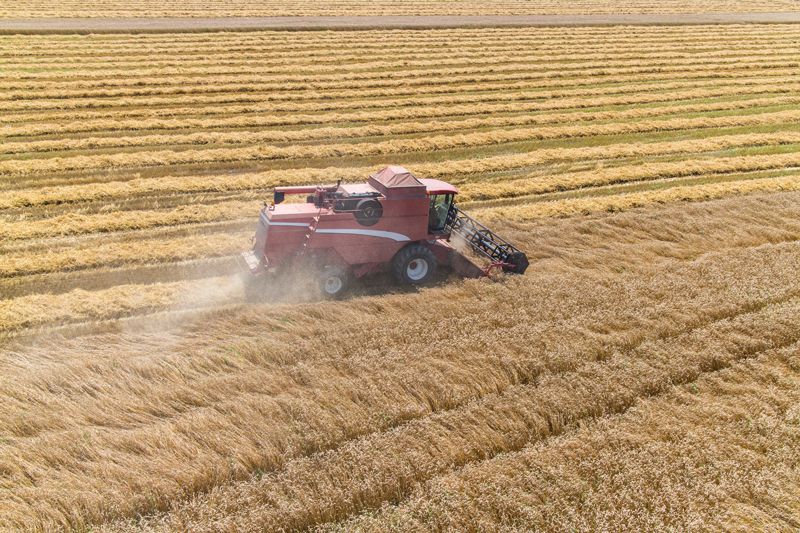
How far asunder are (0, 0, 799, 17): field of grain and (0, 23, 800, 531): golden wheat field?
63.1ft

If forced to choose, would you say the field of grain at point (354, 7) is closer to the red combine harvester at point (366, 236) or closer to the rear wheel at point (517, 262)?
the red combine harvester at point (366, 236)

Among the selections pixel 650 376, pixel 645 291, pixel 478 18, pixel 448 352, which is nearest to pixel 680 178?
pixel 645 291

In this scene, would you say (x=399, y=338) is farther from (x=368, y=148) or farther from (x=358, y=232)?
(x=368, y=148)

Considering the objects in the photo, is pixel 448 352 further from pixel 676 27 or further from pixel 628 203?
pixel 676 27

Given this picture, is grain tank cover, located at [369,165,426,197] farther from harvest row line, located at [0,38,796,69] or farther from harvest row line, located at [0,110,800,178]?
harvest row line, located at [0,38,796,69]

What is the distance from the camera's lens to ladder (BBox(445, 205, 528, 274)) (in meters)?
11.3

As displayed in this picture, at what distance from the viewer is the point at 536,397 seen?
7730mm

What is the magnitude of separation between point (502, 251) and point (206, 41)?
25614 mm

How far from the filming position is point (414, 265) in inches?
445

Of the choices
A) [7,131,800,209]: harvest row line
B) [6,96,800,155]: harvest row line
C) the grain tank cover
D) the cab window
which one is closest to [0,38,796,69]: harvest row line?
[6,96,800,155]: harvest row line

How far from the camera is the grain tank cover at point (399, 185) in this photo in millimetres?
10742

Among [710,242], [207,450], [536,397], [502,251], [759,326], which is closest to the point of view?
[207,450]

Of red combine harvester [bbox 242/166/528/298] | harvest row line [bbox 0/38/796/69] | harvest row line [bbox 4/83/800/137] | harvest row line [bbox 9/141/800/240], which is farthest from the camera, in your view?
harvest row line [bbox 0/38/796/69]

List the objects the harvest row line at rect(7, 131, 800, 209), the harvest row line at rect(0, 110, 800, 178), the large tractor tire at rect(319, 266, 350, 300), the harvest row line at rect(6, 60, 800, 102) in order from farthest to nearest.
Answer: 1. the harvest row line at rect(6, 60, 800, 102)
2. the harvest row line at rect(0, 110, 800, 178)
3. the harvest row line at rect(7, 131, 800, 209)
4. the large tractor tire at rect(319, 266, 350, 300)
